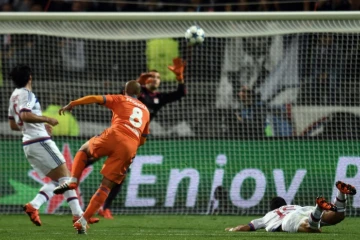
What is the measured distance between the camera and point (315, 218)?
1070 cm

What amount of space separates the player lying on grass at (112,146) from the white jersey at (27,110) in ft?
4.14

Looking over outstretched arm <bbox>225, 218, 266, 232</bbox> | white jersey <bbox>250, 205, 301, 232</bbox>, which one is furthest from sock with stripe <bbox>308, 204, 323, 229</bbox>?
outstretched arm <bbox>225, 218, 266, 232</bbox>

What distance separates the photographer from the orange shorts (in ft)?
34.7

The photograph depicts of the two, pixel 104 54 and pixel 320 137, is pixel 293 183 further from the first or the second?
pixel 104 54

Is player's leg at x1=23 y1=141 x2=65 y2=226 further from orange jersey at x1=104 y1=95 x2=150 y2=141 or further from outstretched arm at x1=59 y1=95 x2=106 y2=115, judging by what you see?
outstretched arm at x1=59 y1=95 x2=106 y2=115

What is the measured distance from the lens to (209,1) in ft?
59.2

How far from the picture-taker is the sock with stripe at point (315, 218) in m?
10.6

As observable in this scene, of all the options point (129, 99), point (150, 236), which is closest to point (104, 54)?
point (129, 99)

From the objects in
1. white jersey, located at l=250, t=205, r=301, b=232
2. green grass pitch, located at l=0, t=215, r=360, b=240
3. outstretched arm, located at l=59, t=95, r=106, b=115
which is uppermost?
outstretched arm, located at l=59, t=95, r=106, b=115

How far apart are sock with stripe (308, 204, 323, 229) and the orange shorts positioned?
→ 7.40 ft

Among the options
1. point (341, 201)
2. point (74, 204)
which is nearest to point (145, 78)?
point (74, 204)

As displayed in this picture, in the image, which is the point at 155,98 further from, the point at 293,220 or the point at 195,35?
the point at 293,220

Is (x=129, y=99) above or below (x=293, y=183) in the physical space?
above

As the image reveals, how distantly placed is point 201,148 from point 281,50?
232 centimetres
